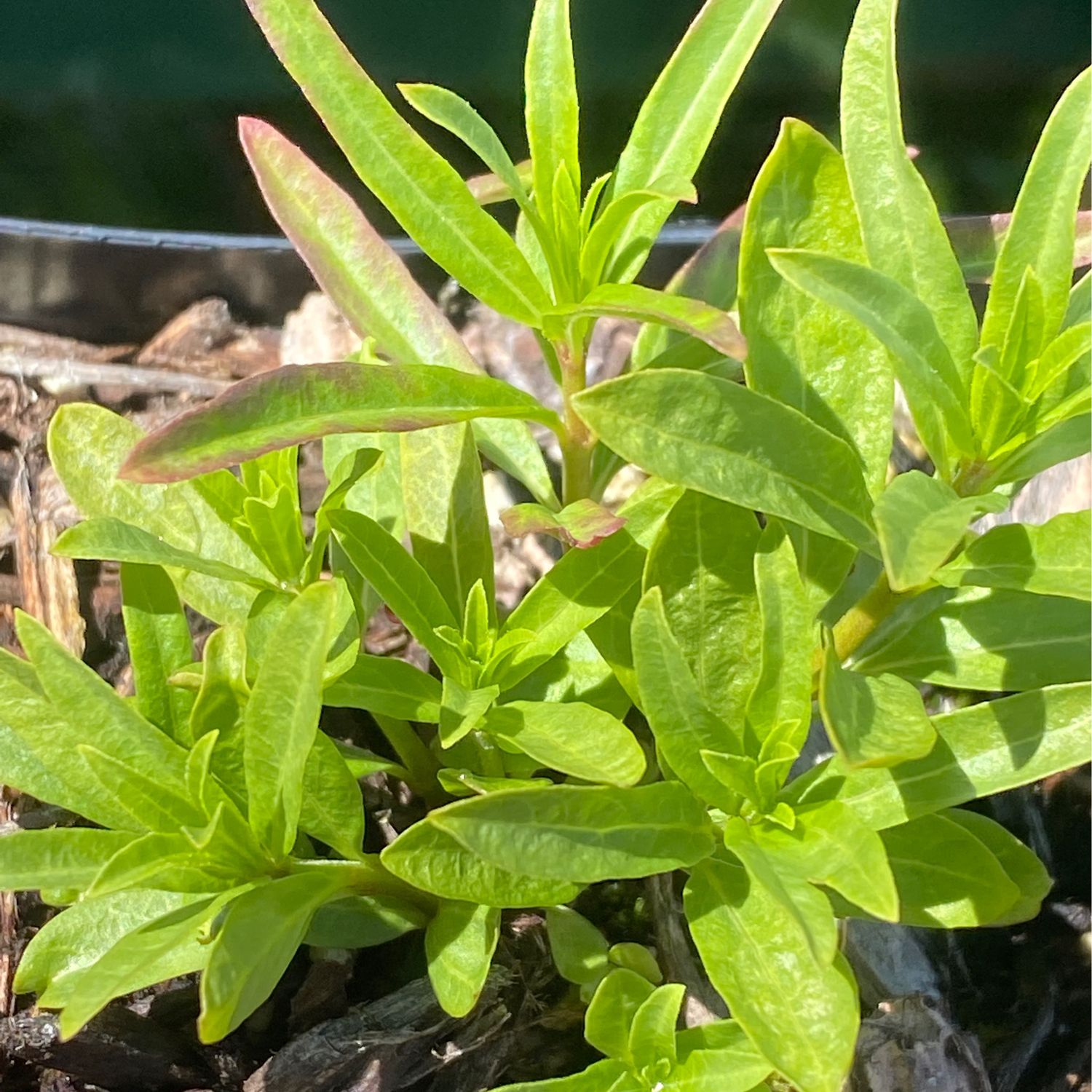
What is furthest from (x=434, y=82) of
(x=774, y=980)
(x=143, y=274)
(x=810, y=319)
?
(x=774, y=980)

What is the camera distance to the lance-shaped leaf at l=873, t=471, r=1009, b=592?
0.60 metres

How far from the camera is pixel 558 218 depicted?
0.87m

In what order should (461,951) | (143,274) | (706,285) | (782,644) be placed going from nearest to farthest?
(782,644) → (461,951) → (706,285) → (143,274)

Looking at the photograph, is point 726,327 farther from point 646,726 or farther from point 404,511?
point 646,726

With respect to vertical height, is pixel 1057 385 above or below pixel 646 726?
above

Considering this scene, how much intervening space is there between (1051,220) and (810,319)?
179mm

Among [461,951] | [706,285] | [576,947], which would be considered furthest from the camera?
[706,285]

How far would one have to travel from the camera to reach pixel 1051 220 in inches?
30.9

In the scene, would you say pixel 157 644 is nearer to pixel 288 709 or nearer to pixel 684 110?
pixel 288 709

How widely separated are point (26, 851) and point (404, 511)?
0.43 metres

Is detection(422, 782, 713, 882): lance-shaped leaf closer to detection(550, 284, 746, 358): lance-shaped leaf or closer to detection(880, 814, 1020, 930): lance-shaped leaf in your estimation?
detection(880, 814, 1020, 930): lance-shaped leaf

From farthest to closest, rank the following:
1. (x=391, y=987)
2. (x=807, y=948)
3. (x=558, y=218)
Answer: (x=391, y=987) < (x=558, y=218) < (x=807, y=948)

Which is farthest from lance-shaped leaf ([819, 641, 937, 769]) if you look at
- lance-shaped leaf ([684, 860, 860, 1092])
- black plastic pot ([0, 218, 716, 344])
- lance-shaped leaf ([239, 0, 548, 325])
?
black plastic pot ([0, 218, 716, 344])

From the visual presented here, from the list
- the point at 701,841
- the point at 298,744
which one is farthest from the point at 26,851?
the point at 701,841
